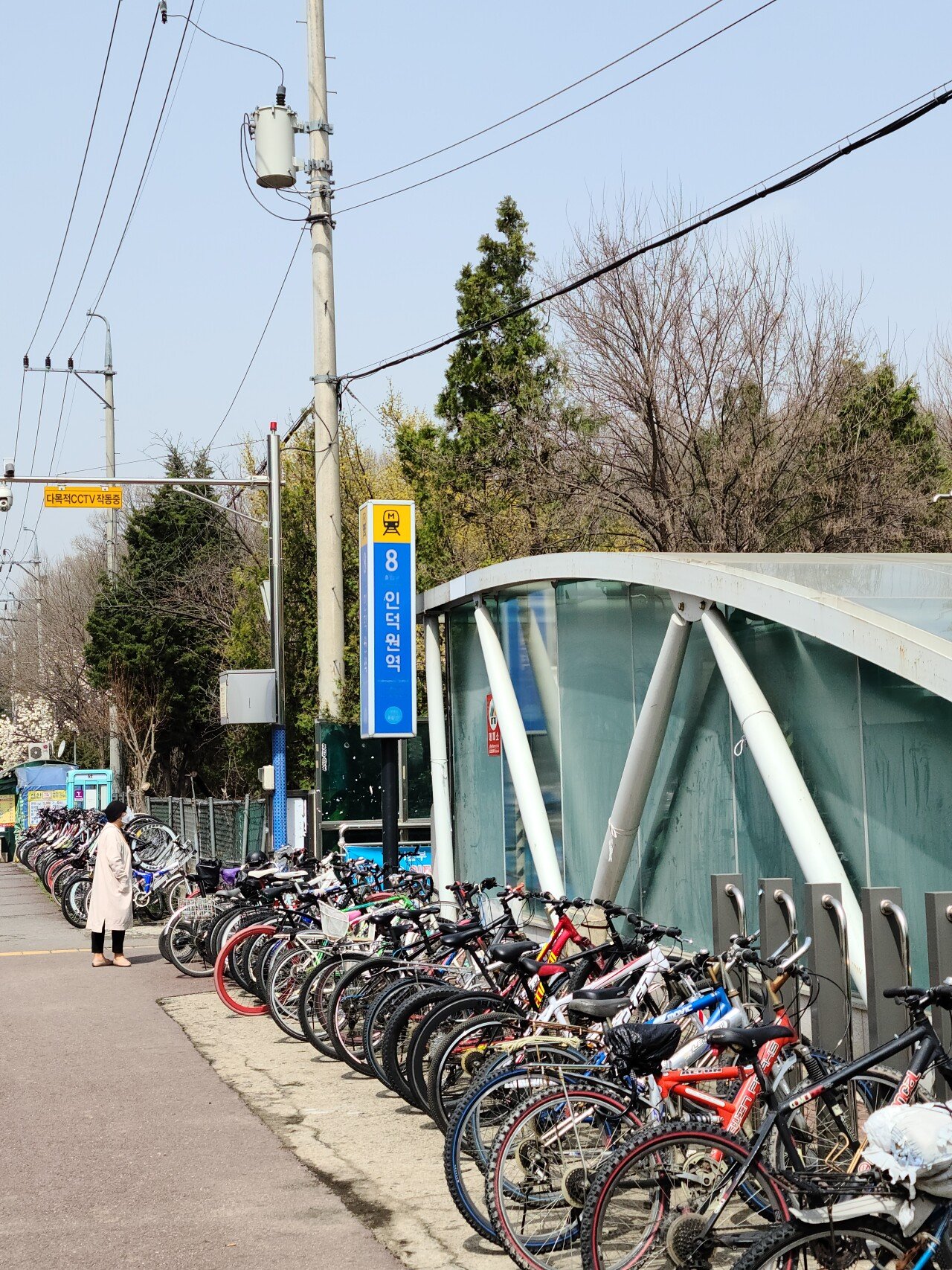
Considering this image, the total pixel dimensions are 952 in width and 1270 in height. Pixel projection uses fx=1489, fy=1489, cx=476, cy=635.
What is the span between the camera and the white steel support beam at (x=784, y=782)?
763 cm

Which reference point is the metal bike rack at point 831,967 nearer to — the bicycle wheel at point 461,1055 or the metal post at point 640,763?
the bicycle wheel at point 461,1055

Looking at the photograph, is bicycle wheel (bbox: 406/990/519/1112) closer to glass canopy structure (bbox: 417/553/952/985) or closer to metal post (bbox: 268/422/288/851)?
glass canopy structure (bbox: 417/553/952/985)

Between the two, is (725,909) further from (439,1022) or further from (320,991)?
(320,991)

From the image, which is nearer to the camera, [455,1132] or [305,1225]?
[455,1132]

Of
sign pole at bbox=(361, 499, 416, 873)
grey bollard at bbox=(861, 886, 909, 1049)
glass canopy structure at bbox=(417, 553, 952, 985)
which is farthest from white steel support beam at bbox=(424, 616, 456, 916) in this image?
grey bollard at bbox=(861, 886, 909, 1049)

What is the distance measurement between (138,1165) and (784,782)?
A: 148 inches

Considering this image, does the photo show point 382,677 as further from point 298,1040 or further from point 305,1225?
point 305,1225

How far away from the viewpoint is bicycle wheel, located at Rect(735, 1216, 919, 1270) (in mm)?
3502

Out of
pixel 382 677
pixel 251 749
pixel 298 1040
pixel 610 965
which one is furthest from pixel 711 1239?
pixel 251 749

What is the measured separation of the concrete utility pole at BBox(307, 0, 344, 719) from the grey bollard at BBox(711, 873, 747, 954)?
9963 millimetres

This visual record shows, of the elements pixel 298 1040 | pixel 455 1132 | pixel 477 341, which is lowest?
pixel 298 1040

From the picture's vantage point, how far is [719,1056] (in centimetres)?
533

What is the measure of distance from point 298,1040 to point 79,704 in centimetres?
3736

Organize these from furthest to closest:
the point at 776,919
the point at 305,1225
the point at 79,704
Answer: the point at 79,704
the point at 776,919
the point at 305,1225
